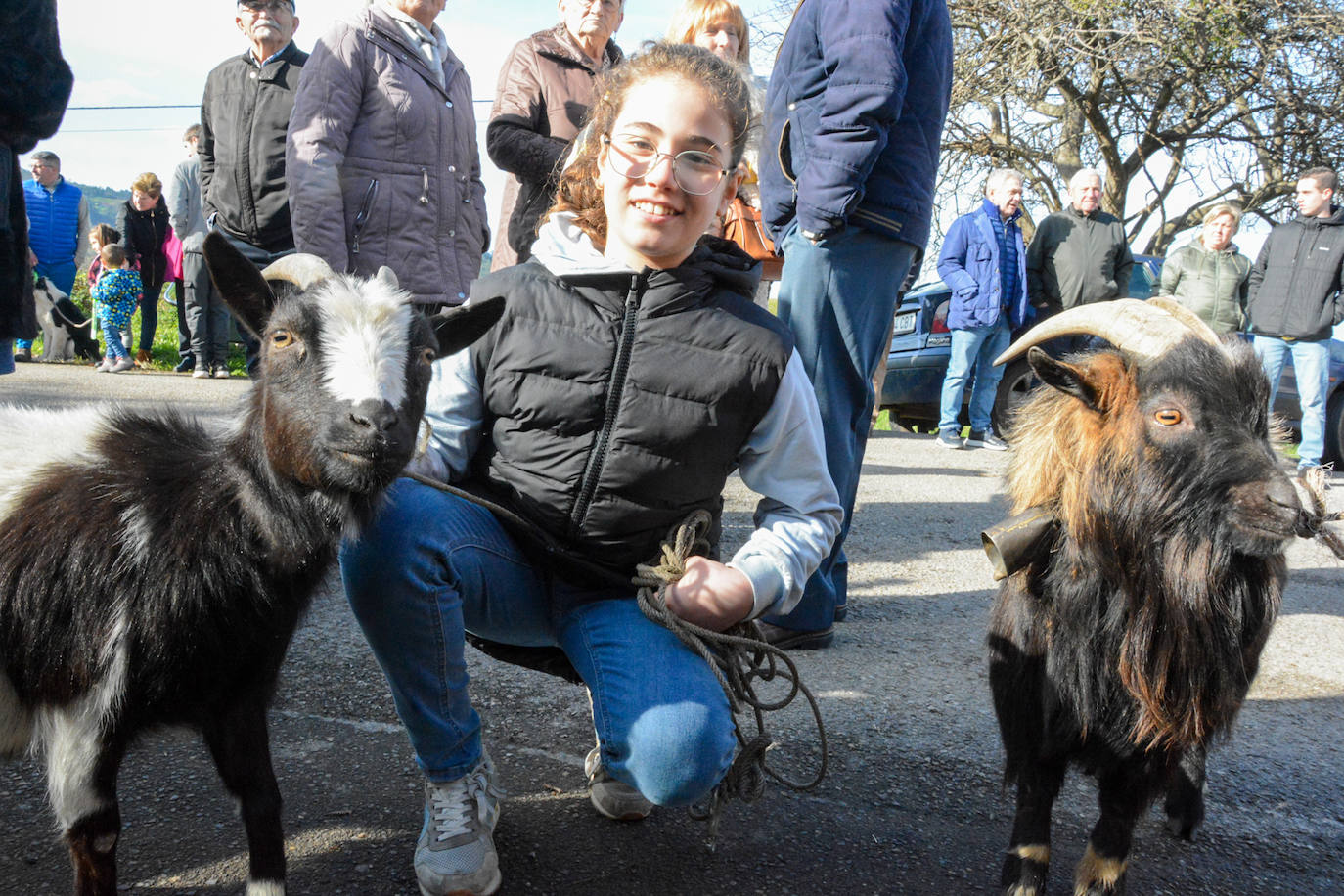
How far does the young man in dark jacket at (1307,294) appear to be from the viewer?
8.01m

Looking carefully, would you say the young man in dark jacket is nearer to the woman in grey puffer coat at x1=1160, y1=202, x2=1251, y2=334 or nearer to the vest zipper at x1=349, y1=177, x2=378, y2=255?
the woman in grey puffer coat at x1=1160, y1=202, x2=1251, y2=334

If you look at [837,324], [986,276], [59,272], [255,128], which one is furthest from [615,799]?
[59,272]

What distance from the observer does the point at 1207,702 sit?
2293 mm

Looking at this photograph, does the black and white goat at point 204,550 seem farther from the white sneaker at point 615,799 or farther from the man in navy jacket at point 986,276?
the man in navy jacket at point 986,276

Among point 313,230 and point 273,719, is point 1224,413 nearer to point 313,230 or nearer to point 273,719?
point 273,719

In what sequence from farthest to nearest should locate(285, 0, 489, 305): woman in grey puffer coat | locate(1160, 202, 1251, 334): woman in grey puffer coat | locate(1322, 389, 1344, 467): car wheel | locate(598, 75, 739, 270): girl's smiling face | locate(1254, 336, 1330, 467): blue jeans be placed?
1. locate(1322, 389, 1344, 467): car wheel
2. locate(1160, 202, 1251, 334): woman in grey puffer coat
3. locate(1254, 336, 1330, 467): blue jeans
4. locate(285, 0, 489, 305): woman in grey puffer coat
5. locate(598, 75, 739, 270): girl's smiling face

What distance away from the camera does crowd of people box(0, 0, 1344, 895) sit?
2109 millimetres

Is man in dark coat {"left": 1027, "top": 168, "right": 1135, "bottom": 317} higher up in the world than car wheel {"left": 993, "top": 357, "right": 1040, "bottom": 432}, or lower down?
higher up

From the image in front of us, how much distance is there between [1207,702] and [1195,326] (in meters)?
0.88

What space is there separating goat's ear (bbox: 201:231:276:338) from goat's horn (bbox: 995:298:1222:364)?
1.69 metres

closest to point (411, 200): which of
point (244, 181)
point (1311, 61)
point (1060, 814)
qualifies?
point (244, 181)

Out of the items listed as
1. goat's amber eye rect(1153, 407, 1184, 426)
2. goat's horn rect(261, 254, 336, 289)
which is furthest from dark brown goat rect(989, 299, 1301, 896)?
goat's horn rect(261, 254, 336, 289)

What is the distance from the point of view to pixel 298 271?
2309 mm

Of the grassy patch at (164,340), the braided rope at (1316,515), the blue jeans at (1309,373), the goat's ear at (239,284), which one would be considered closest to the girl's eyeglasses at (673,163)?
the goat's ear at (239,284)
